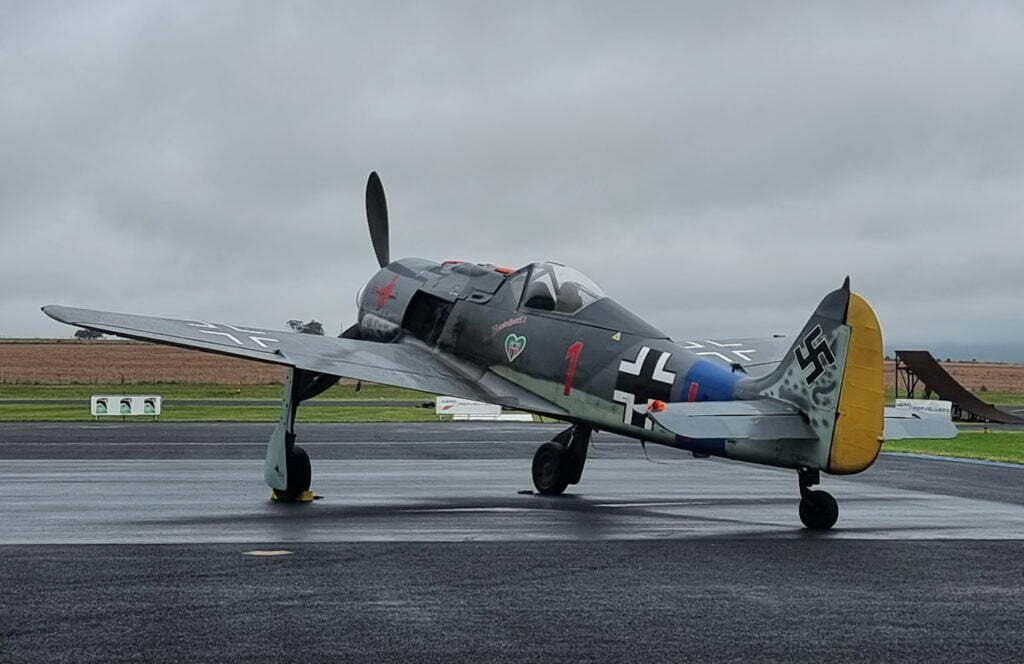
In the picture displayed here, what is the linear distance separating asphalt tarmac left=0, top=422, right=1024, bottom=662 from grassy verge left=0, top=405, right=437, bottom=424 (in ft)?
90.9

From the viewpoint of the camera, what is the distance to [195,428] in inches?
1769

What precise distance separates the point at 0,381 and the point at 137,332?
86598 mm

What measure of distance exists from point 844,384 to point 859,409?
1.10 ft

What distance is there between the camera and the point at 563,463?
21.0 m

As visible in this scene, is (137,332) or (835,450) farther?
(137,332)

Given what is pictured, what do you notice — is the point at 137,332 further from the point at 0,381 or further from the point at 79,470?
the point at 0,381

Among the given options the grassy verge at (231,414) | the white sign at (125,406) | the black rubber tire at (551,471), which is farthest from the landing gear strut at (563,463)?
the white sign at (125,406)

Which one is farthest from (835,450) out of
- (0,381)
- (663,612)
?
(0,381)

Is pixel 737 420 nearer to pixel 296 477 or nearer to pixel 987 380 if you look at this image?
pixel 296 477

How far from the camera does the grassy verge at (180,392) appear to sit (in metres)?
78.9

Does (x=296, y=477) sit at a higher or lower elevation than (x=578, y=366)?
lower

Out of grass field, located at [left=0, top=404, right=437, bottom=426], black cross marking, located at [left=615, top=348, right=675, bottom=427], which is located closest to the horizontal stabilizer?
black cross marking, located at [left=615, top=348, right=675, bottom=427]

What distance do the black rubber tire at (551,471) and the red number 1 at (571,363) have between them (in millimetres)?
2557

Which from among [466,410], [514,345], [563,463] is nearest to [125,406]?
[466,410]
